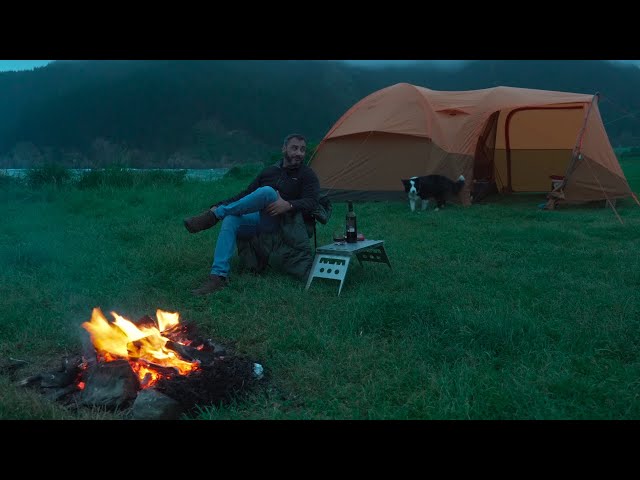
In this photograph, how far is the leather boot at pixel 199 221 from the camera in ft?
15.3

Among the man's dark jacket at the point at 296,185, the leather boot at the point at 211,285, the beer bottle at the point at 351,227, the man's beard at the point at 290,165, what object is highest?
the man's beard at the point at 290,165

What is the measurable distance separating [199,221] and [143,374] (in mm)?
1993

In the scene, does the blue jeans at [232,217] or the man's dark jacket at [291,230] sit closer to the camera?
the blue jeans at [232,217]

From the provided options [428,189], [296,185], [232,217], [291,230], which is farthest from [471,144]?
[232,217]

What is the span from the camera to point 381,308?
383 centimetres

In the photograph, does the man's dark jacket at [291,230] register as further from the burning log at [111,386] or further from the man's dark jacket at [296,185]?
the burning log at [111,386]

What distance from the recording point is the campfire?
2662mm

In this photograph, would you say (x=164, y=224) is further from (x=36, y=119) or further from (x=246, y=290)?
(x=36, y=119)

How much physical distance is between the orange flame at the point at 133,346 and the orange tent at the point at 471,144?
301 inches

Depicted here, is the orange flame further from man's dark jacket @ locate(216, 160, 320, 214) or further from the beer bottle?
the beer bottle

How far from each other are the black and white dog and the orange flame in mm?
6660

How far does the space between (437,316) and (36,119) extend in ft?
46.8

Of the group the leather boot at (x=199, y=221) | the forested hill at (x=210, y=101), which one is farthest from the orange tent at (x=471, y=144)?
the leather boot at (x=199, y=221)
